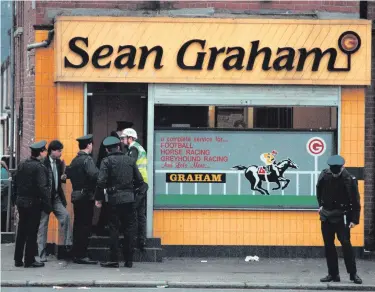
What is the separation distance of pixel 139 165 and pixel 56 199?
52.3 inches

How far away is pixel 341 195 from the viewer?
14.1 m

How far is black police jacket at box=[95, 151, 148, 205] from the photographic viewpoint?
15.2m

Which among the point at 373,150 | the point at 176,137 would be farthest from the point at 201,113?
the point at 373,150

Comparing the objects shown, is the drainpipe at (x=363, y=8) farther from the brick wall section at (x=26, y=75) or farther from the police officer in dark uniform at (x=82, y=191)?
the brick wall section at (x=26, y=75)

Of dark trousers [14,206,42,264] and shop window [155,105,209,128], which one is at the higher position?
shop window [155,105,209,128]

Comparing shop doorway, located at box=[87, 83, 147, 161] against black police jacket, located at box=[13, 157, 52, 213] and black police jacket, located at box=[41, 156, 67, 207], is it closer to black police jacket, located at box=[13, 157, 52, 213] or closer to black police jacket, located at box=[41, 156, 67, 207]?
black police jacket, located at box=[41, 156, 67, 207]

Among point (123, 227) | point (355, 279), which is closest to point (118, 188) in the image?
point (123, 227)

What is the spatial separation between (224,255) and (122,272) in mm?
2356

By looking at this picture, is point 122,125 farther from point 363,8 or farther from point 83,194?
point 363,8

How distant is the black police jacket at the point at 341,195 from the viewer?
14.0 meters

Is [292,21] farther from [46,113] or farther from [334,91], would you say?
[46,113]

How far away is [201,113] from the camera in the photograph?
1661 centimetres

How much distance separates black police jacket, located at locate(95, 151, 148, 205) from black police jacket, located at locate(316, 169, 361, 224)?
2.83 m

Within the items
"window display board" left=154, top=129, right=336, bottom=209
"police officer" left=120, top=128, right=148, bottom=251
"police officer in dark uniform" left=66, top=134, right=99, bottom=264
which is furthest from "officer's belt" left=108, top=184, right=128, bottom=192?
"window display board" left=154, top=129, right=336, bottom=209
